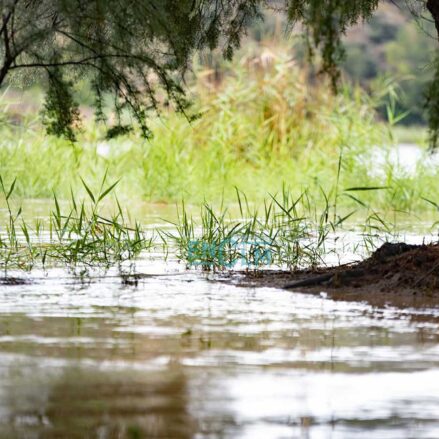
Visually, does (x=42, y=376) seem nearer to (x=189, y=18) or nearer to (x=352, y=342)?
(x=352, y=342)

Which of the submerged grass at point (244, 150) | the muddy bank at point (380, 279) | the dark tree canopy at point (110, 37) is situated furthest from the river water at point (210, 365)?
the submerged grass at point (244, 150)

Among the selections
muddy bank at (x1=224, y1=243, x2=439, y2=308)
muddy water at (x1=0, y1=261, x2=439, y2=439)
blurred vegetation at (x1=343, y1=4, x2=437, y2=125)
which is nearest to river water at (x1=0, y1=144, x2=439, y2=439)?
muddy water at (x1=0, y1=261, x2=439, y2=439)

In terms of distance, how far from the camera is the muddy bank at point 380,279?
740 centimetres

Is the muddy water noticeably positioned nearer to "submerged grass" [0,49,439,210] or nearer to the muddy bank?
the muddy bank

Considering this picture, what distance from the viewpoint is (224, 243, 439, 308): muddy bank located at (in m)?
7.40

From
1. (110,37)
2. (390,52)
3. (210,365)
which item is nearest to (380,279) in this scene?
(110,37)

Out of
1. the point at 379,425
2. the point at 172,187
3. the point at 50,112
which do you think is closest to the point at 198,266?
the point at 50,112

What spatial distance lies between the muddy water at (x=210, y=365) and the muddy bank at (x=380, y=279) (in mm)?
251

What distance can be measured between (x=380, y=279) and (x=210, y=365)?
2.75m

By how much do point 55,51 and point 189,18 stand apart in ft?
4.36

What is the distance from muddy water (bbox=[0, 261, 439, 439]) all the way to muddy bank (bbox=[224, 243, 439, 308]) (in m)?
0.25

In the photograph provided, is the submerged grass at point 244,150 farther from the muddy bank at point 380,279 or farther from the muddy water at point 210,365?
the muddy water at point 210,365

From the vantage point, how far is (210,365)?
5.26m

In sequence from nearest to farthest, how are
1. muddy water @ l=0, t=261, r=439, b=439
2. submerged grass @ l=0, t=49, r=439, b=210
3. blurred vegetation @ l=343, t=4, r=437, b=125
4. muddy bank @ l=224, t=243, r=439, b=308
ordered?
1. muddy water @ l=0, t=261, r=439, b=439
2. muddy bank @ l=224, t=243, r=439, b=308
3. submerged grass @ l=0, t=49, r=439, b=210
4. blurred vegetation @ l=343, t=4, r=437, b=125
